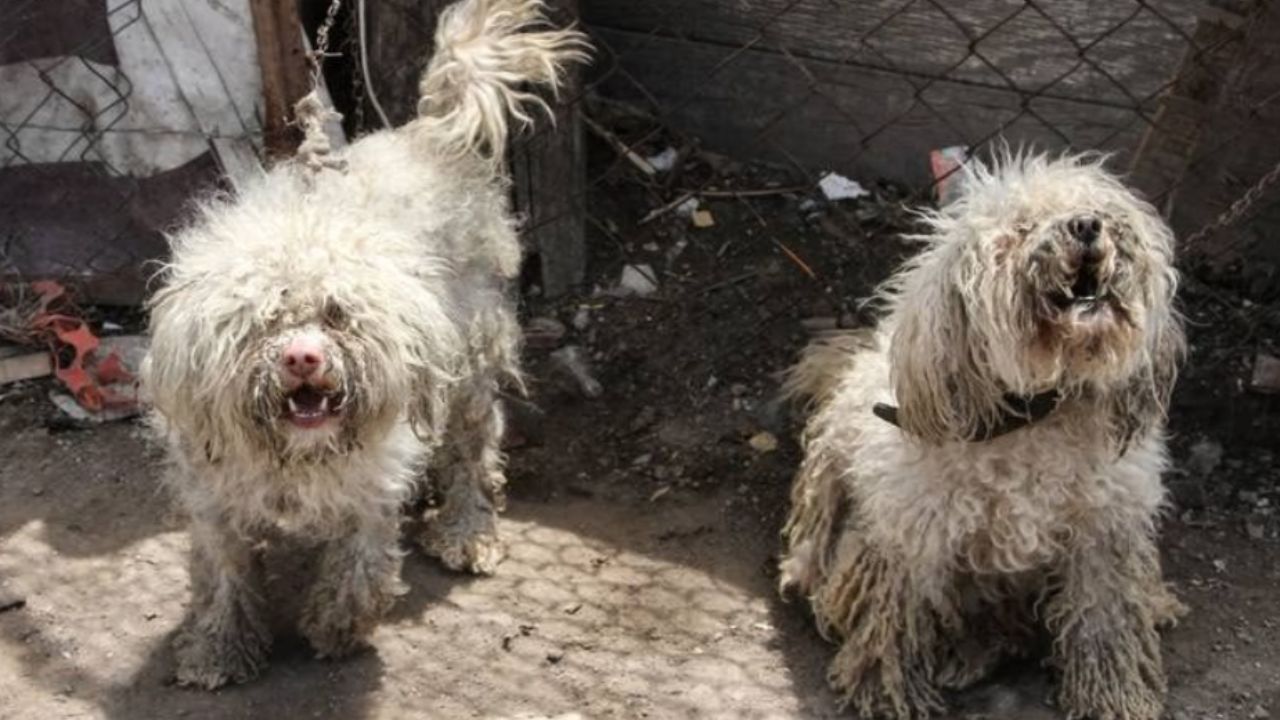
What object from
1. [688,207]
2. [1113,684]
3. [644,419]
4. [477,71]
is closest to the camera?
[1113,684]

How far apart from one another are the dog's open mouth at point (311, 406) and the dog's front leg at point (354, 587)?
0.44m

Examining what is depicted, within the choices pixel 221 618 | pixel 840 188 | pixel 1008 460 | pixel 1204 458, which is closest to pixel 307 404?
pixel 221 618

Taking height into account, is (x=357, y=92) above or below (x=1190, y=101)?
above

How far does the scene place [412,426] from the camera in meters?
3.75

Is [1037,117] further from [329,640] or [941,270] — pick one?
[329,640]

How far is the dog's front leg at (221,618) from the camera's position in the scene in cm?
382

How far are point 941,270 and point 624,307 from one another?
1798mm

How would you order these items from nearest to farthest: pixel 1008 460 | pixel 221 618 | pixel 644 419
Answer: pixel 1008 460 < pixel 221 618 < pixel 644 419

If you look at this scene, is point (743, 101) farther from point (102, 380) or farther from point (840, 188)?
point (102, 380)

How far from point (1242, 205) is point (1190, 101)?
461 mm

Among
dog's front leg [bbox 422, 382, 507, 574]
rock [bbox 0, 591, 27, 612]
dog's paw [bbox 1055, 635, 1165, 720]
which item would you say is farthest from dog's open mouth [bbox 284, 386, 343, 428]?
dog's paw [bbox 1055, 635, 1165, 720]

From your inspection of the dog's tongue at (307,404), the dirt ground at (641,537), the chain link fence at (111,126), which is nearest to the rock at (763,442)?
the dirt ground at (641,537)

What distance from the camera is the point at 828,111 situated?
5254mm

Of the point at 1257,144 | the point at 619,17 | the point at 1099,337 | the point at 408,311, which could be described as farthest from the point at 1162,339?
the point at 619,17
